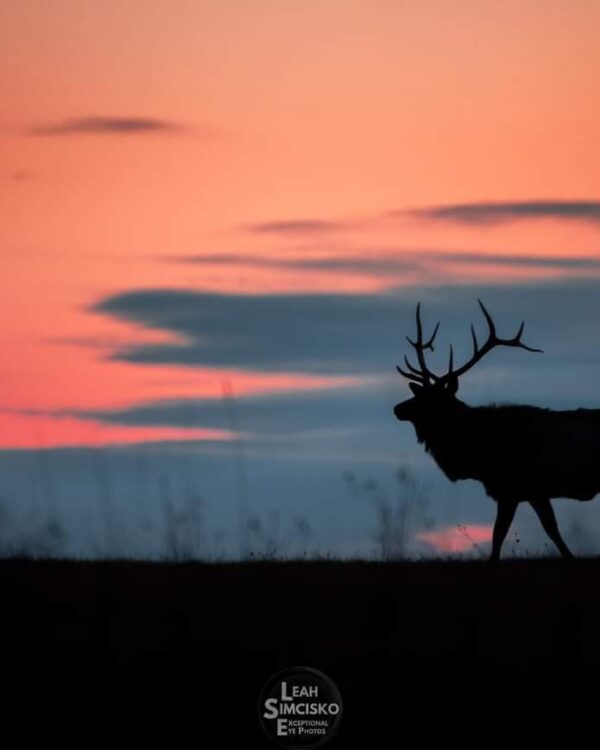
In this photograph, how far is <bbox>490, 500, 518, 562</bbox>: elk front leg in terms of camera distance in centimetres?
1975

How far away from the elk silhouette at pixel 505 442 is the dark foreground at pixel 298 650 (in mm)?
4726

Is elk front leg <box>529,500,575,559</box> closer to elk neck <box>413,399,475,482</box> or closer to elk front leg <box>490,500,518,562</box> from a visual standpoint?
elk front leg <box>490,500,518,562</box>

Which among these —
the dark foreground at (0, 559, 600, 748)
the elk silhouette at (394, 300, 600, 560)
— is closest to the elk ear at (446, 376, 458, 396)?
the elk silhouette at (394, 300, 600, 560)

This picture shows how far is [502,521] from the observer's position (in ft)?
66.6

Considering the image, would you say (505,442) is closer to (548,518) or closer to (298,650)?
(548,518)

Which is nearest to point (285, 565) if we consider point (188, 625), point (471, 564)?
point (471, 564)

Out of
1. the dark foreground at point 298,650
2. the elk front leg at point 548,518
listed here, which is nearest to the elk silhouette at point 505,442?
the elk front leg at point 548,518

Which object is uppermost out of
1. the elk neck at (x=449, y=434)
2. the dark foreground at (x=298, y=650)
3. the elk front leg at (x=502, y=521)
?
the elk neck at (x=449, y=434)

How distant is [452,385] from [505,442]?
969mm

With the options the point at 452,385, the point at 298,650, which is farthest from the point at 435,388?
the point at 298,650

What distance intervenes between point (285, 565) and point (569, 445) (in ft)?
16.0

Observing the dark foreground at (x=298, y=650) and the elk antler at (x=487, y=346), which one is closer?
the dark foreground at (x=298, y=650)

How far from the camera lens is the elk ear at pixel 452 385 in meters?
21.5

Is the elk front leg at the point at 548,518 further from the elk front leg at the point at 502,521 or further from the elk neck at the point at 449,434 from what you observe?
the elk neck at the point at 449,434
